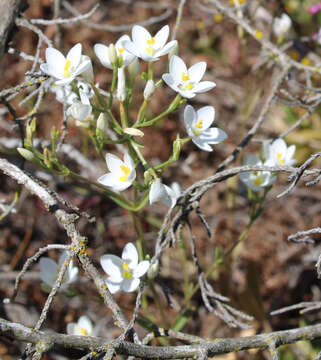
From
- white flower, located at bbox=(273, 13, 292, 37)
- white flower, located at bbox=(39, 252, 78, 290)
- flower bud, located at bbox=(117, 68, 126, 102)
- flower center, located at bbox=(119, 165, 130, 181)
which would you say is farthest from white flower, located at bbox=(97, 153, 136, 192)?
white flower, located at bbox=(273, 13, 292, 37)

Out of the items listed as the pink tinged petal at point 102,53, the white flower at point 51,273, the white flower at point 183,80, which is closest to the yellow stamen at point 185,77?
the white flower at point 183,80

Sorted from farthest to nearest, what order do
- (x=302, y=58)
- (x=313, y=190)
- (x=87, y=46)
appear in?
(x=87, y=46)
(x=313, y=190)
(x=302, y=58)

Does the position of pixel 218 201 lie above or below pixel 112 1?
below

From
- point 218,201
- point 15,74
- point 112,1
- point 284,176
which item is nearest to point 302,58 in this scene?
point 284,176

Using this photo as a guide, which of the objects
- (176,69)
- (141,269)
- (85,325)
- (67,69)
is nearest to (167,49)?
(176,69)

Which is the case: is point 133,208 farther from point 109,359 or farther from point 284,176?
point 284,176

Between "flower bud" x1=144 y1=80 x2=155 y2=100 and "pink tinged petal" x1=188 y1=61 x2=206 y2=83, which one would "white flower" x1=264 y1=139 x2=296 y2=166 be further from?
"flower bud" x1=144 y1=80 x2=155 y2=100

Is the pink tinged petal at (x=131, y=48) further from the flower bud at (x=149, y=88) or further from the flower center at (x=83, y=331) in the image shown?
the flower center at (x=83, y=331)

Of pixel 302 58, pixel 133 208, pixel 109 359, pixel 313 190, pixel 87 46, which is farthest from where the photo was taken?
pixel 87 46
